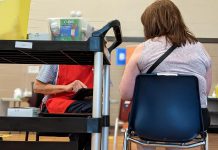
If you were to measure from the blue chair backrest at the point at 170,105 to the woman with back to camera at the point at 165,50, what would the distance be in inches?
6.7

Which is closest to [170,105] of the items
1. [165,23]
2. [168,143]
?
[168,143]

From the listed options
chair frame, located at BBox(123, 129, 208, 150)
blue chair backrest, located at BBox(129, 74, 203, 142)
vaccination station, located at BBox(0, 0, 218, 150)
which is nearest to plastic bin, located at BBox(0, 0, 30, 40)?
vaccination station, located at BBox(0, 0, 218, 150)

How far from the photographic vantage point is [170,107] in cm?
160

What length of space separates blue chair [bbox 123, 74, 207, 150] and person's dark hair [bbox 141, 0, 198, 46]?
0.29 m

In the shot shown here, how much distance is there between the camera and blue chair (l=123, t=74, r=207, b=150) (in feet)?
5.23

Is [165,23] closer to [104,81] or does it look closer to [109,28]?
[104,81]

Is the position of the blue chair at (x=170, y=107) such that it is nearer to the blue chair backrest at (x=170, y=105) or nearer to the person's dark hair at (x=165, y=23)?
the blue chair backrest at (x=170, y=105)

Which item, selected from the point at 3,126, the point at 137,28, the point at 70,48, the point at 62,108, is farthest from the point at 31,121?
the point at 137,28

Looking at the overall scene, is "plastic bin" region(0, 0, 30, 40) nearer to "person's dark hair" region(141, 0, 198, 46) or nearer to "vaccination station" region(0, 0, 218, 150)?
"vaccination station" region(0, 0, 218, 150)

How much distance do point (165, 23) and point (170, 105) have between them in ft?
1.50

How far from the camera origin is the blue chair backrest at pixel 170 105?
159 centimetres

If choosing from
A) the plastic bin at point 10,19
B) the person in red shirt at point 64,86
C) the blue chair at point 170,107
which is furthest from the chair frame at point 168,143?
the plastic bin at point 10,19

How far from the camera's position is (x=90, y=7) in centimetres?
636

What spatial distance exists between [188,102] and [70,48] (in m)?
0.67
